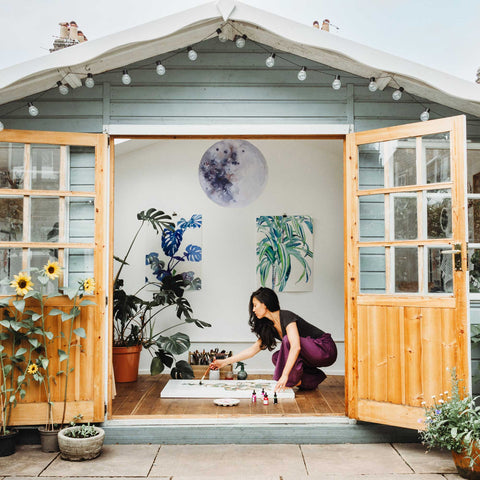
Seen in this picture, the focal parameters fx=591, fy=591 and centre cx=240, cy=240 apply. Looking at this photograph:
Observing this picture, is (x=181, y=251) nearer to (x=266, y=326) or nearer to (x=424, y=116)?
(x=266, y=326)

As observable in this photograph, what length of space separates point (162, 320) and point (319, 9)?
26.0 ft

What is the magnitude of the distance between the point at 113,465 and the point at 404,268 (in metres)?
2.27

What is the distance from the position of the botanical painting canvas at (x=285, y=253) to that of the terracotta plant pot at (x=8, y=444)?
3272 mm

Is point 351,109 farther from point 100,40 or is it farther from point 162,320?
point 162,320

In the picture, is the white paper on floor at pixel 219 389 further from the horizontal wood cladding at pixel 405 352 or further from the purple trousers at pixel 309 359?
the horizontal wood cladding at pixel 405 352

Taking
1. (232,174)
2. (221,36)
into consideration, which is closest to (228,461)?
(221,36)

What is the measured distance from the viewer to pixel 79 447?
12.2 ft

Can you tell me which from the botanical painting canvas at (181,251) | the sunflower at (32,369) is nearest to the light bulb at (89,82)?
the sunflower at (32,369)

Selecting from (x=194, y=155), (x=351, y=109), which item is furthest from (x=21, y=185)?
(x=194, y=155)

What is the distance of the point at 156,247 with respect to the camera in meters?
6.58

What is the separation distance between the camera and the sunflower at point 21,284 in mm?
3807

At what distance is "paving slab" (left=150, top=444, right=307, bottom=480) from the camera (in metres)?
3.56

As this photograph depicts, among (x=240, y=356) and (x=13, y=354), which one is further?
(x=240, y=356)

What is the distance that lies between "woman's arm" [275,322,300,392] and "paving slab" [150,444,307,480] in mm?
1054
